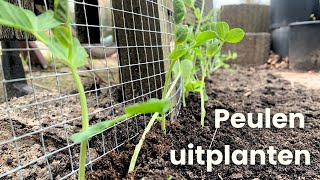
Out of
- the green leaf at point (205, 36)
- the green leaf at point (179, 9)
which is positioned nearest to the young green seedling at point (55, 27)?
the green leaf at point (205, 36)

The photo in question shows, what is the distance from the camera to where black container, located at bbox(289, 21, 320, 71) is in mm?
3090

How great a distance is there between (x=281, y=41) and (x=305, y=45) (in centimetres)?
59

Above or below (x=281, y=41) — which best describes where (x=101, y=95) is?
below

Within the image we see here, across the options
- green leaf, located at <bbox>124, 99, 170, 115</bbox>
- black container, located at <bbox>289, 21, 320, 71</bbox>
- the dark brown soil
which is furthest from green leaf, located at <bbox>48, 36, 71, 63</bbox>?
black container, located at <bbox>289, 21, 320, 71</bbox>

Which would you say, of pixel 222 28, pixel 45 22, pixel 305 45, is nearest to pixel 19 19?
pixel 45 22

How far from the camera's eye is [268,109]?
135cm

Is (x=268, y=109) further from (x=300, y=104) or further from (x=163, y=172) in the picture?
(x=163, y=172)

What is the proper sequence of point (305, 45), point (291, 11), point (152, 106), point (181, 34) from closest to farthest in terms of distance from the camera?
point (152, 106) < point (181, 34) < point (305, 45) < point (291, 11)

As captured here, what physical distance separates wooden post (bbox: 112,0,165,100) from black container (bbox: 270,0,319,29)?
9.70ft

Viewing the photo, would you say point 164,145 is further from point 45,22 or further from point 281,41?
point 281,41

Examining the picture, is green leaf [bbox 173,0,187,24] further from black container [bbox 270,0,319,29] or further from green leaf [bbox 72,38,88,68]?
black container [bbox 270,0,319,29]

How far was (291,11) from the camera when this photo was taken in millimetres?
3559

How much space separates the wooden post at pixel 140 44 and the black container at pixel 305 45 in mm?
2605

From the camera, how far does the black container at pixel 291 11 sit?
3.35m
